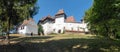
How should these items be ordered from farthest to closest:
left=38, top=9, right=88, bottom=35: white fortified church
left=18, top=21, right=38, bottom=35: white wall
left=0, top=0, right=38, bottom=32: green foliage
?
1. left=38, top=9, right=88, bottom=35: white fortified church
2. left=18, top=21, right=38, bottom=35: white wall
3. left=0, top=0, right=38, bottom=32: green foliage

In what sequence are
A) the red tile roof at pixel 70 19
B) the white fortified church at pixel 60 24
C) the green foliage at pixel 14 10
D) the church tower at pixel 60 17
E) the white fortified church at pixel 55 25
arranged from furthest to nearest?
the church tower at pixel 60 17
the red tile roof at pixel 70 19
the white fortified church at pixel 60 24
the white fortified church at pixel 55 25
the green foliage at pixel 14 10

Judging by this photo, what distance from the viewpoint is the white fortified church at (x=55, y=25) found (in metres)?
91.4

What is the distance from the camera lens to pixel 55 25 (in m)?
95.4

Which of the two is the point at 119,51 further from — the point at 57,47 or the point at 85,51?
the point at 57,47

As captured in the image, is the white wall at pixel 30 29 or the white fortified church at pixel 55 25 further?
the white fortified church at pixel 55 25

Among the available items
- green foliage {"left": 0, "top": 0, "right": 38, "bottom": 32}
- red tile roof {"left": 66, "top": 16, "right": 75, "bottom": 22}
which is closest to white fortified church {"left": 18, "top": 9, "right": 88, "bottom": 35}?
red tile roof {"left": 66, "top": 16, "right": 75, "bottom": 22}

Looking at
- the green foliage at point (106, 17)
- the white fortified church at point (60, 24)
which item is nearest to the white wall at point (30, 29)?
the white fortified church at point (60, 24)

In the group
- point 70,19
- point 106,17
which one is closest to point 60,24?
point 70,19

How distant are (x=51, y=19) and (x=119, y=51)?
241 feet

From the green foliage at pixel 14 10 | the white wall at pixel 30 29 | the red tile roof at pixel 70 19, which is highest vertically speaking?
the red tile roof at pixel 70 19

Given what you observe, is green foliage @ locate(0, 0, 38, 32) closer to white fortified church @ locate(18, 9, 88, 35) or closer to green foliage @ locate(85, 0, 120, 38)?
green foliage @ locate(85, 0, 120, 38)

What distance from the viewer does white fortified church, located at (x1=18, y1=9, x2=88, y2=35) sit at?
300ft

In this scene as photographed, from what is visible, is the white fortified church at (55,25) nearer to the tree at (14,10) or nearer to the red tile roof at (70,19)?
the red tile roof at (70,19)

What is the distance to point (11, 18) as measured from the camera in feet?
125
